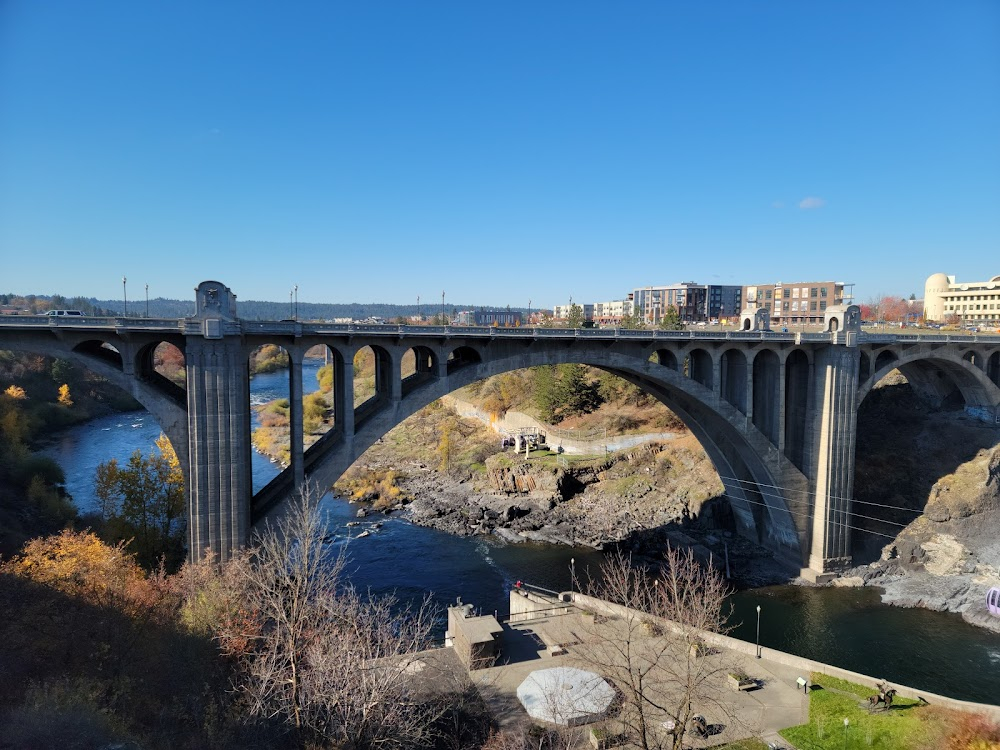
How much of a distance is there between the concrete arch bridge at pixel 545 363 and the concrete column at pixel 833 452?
0.08m

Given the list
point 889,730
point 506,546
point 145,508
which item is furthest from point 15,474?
point 889,730

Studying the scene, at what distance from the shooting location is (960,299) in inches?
4016

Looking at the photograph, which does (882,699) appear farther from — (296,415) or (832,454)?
(296,415)

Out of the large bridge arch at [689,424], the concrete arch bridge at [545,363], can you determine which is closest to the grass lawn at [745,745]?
the concrete arch bridge at [545,363]

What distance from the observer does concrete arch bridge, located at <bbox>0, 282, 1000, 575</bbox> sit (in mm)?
22359

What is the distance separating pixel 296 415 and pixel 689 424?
2533 centimetres

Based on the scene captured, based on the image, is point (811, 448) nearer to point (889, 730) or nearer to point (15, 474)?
point (889, 730)

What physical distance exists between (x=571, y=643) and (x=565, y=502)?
2593cm

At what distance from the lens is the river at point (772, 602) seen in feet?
90.3

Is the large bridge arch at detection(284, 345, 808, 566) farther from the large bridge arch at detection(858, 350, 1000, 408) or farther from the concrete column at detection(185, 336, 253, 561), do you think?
the large bridge arch at detection(858, 350, 1000, 408)

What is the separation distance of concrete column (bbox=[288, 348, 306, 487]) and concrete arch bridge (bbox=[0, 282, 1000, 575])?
78 millimetres

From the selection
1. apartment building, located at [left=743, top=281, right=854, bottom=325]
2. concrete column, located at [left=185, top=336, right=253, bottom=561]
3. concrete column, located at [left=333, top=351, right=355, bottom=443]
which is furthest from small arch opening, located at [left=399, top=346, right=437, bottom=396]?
apartment building, located at [left=743, top=281, right=854, bottom=325]

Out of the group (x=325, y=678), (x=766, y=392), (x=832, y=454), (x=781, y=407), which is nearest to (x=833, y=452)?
(x=832, y=454)

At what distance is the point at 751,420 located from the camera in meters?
35.8
